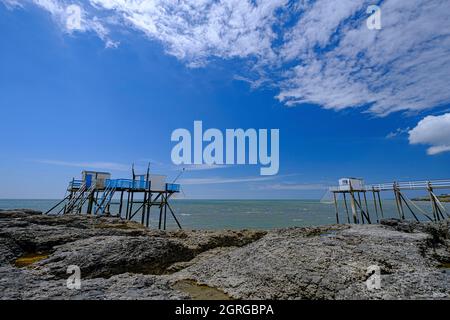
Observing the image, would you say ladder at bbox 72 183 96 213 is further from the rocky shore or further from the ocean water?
the ocean water

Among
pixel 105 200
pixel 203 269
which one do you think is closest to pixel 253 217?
pixel 105 200

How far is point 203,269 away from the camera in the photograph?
9.20m

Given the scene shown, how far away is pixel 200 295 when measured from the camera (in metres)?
6.89

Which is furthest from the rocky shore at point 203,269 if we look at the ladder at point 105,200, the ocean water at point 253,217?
the ocean water at point 253,217

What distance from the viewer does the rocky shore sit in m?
6.45

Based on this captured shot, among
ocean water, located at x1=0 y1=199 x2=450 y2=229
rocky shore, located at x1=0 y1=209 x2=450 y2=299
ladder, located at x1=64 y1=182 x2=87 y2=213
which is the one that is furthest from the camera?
ocean water, located at x1=0 y1=199 x2=450 y2=229

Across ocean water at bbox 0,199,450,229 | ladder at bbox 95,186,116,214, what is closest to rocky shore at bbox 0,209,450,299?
ladder at bbox 95,186,116,214

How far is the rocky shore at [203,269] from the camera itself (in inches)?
254

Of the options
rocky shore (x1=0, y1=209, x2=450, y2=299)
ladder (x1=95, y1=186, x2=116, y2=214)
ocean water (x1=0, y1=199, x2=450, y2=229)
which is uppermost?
ladder (x1=95, y1=186, x2=116, y2=214)

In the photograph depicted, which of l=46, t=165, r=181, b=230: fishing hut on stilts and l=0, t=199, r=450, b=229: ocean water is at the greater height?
l=46, t=165, r=181, b=230: fishing hut on stilts

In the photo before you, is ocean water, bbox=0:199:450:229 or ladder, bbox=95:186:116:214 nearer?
ladder, bbox=95:186:116:214

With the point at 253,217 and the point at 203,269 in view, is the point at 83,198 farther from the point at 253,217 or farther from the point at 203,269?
the point at 253,217

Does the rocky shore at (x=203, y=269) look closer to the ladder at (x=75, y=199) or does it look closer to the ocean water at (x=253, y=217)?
the ladder at (x=75, y=199)
